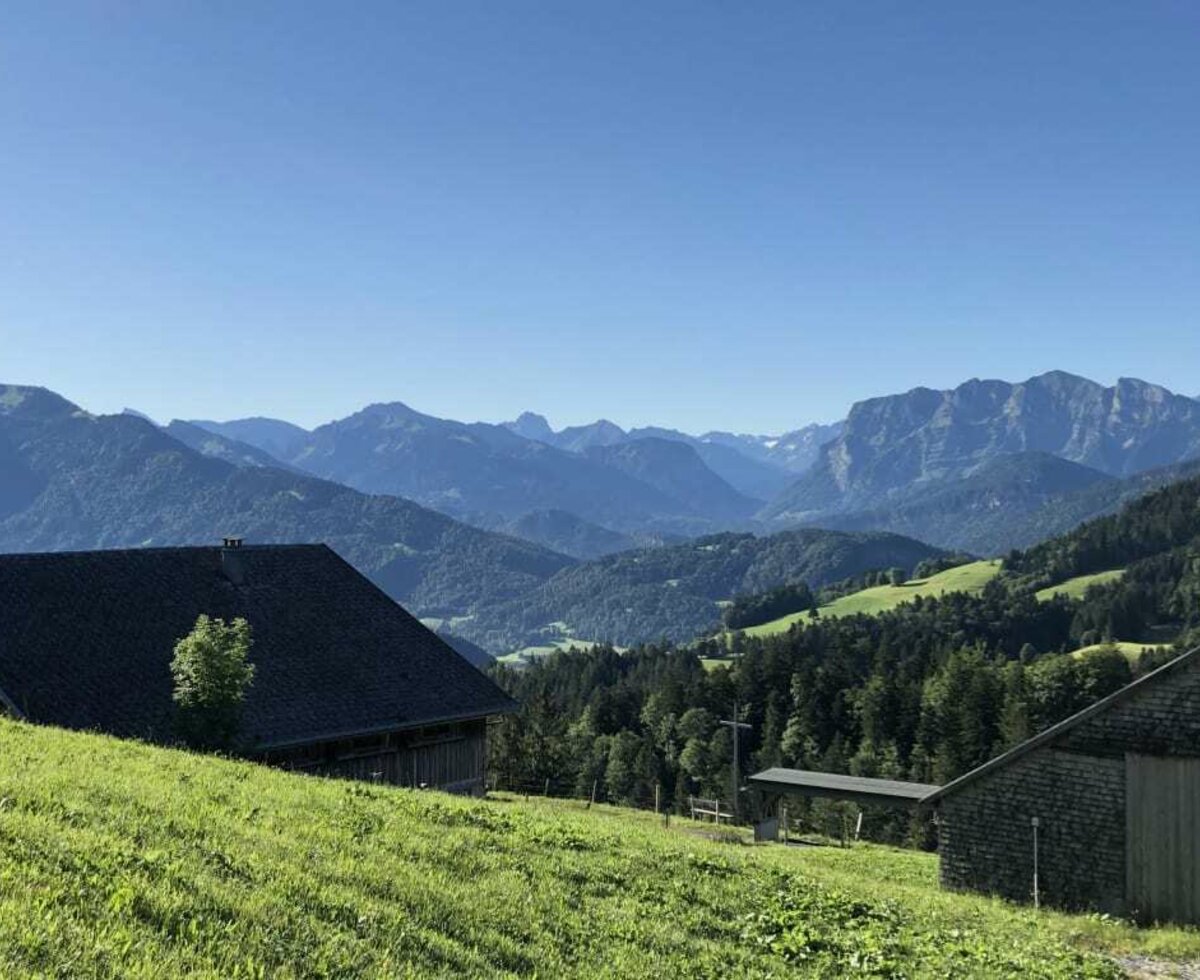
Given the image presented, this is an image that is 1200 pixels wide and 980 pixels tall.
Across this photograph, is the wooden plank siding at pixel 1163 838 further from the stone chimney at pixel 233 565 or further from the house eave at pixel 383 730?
the stone chimney at pixel 233 565

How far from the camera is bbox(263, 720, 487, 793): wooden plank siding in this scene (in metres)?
33.4

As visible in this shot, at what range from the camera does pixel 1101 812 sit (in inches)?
1064

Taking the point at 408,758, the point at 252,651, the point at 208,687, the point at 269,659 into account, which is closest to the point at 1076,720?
the point at 408,758

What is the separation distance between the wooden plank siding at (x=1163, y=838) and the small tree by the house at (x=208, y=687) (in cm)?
2477

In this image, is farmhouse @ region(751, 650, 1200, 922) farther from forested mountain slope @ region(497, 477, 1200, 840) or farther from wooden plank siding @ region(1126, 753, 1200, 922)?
forested mountain slope @ region(497, 477, 1200, 840)

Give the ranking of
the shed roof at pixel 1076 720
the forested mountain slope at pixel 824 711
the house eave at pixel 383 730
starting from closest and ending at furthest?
the shed roof at pixel 1076 720, the house eave at pixel 383 730, the forested mountain slope at pixel 824 711

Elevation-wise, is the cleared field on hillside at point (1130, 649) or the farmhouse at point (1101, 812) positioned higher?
the cleared field on hillside at point (1130, 649)

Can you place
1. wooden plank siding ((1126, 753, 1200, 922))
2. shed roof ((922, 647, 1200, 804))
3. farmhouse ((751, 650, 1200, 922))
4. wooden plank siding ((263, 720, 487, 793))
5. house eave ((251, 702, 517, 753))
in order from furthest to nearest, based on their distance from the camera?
wooden plank siding ((263, 720, 487, 793))
house eave ((251, 702, 517, 753))
shed roof ((922, 647, 1200, 804))
farmhouse ((751, 650, 1200, 922))
wooden plank siding ((1126, 753, 1200, 922))

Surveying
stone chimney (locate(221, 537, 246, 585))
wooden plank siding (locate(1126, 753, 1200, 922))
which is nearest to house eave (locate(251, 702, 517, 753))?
stone chimney (locate(221, 537, 246, 585))

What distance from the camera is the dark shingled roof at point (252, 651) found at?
30422 millimetres

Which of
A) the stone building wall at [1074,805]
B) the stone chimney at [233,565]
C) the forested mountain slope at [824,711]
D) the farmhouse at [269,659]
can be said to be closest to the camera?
the stone building wall at [1074,805]

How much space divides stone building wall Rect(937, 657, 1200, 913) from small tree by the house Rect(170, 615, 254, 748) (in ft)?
71.2

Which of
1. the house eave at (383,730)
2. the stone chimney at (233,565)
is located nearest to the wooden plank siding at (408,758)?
the house eave at (383,730)

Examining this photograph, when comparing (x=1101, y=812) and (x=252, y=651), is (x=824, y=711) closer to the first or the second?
(x=1101, y=812)
